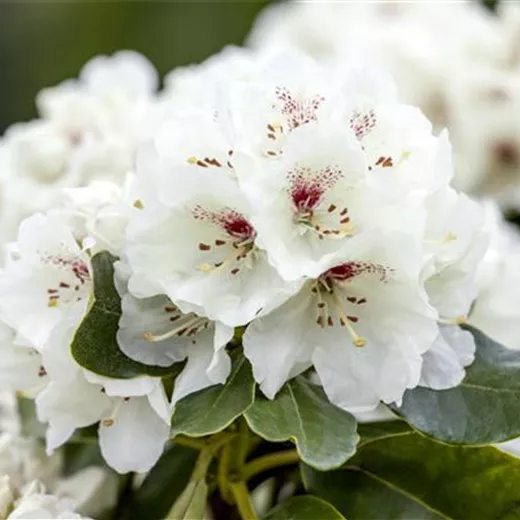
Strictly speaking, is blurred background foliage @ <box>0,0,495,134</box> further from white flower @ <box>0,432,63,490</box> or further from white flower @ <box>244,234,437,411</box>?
white flower @ <box>244,234,437,411</box>

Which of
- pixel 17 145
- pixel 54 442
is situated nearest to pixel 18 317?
pixel 54 442

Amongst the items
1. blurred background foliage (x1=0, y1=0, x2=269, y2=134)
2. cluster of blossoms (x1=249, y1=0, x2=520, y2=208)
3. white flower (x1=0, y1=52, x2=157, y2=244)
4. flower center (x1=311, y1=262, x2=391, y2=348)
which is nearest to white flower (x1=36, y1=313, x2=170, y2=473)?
flower center (x1=311, y1=262, x2=391, y2=348)

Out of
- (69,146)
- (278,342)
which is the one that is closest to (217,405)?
(278,342)

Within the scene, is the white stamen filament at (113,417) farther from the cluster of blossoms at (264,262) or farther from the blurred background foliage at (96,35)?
the blurred background foliage at (96,35)

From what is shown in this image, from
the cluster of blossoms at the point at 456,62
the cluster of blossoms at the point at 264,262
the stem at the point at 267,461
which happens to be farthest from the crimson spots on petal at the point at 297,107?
the cluster of blossoms at the point at 456,62

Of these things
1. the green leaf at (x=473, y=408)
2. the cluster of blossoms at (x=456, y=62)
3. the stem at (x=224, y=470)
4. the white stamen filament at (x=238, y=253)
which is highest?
the white stamen filament at (x=238, y=253)

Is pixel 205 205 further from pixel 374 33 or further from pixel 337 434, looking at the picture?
pixel 374 33
